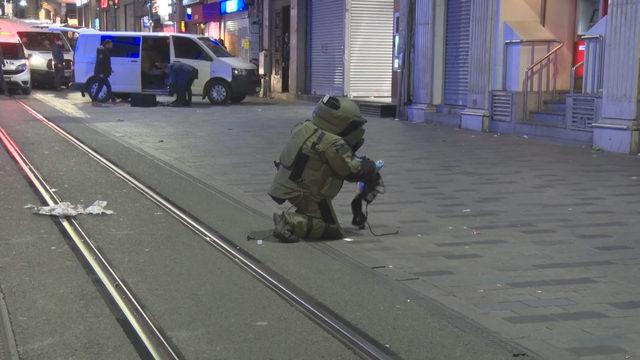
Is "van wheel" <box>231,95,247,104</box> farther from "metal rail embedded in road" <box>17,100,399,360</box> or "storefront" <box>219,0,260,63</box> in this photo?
"metal rail embedded in road" <box>17,100,399,360</box>

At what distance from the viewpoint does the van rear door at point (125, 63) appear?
22891 mm

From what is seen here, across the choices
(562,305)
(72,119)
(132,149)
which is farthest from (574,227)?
(72,119)

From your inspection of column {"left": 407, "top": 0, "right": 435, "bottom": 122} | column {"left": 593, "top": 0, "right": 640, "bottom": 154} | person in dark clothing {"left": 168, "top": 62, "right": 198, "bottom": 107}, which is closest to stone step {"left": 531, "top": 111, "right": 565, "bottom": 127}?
column {"left": 593, "top": 0, "right": 640, "bottom": 154}

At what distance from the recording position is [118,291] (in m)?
4.93

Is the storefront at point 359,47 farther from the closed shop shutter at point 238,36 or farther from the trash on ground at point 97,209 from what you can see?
the trash on ground at point 97,209

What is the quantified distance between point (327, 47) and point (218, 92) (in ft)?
12.7

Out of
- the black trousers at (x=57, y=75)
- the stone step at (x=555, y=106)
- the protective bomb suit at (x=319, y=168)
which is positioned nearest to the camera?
the protective bomb suit at (x=319, y=168)

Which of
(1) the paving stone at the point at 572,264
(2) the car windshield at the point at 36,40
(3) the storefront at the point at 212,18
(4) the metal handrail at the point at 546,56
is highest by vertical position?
(3) the storefront at the point at 212,18

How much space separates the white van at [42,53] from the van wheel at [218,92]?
9688 mm

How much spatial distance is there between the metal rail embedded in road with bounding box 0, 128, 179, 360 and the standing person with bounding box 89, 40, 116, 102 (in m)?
14.2

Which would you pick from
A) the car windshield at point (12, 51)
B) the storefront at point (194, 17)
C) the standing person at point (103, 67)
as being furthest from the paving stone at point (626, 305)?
the storefront at point (194, 17)

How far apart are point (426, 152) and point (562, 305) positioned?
25.4 feet

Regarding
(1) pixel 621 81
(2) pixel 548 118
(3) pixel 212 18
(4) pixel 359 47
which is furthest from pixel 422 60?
(3) pixel 212 18

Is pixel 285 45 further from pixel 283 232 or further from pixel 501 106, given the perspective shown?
pixel 283 232
